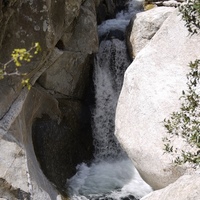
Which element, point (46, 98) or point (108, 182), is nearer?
point (108, 182)

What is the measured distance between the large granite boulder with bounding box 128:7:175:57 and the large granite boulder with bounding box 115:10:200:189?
2.12 metres

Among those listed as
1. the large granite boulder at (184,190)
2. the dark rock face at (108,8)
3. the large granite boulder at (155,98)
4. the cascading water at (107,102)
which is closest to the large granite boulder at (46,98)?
the cascading water at (107,102)

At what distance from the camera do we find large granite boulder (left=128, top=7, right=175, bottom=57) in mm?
11871

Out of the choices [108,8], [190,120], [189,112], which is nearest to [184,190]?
[189,112]

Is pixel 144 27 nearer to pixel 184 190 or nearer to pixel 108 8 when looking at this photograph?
pixel 108 8

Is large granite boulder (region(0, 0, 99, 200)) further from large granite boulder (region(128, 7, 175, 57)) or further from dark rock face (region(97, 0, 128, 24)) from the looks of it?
dark rock face (region(97, 0, 128, 24))

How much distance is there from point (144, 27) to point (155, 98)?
397 centimetres

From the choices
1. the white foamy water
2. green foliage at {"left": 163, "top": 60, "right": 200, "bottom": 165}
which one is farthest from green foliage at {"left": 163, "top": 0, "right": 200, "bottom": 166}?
the white foamy water

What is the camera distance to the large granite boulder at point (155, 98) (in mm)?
8219

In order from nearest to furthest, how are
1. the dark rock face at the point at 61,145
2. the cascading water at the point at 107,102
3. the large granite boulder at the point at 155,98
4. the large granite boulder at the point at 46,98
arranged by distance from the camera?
the large granite boulder at the point at 155,98, the large granite boulder at the point at 46,98, the dark rock face at the point at 61,145, the cascading water at the point at 107,102

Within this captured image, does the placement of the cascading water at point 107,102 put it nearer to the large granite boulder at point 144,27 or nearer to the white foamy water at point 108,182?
the white foamy water at point 108,182

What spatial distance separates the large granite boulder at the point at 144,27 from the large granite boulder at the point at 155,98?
6.97ft

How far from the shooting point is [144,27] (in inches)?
472

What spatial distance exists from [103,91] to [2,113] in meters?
4.78
